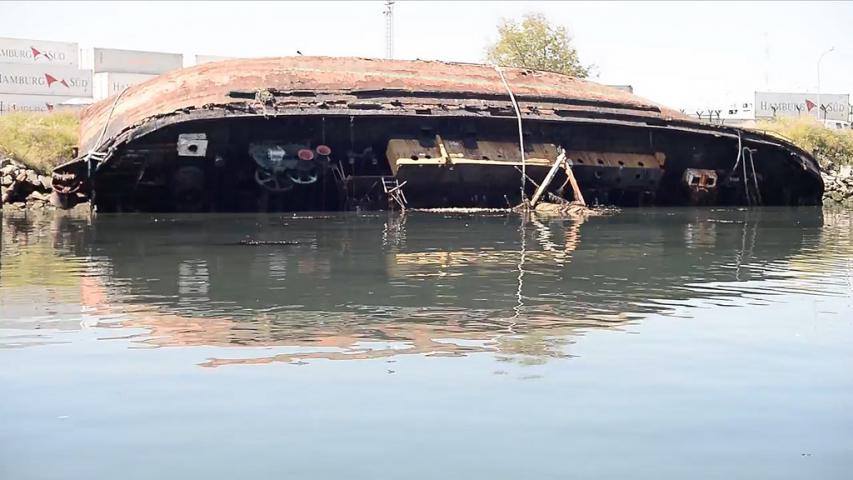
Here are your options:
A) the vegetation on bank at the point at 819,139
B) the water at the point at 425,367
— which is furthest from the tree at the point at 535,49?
the water at the point at 425,367

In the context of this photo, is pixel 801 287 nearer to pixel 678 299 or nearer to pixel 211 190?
pixel 678 299

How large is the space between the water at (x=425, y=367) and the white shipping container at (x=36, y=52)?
221 ft

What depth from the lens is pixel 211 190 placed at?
24328 mm

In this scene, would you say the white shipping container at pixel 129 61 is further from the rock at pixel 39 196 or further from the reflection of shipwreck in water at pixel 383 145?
the rock at pixel 39 196

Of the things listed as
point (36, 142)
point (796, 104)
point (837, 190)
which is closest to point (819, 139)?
point (837, 190)

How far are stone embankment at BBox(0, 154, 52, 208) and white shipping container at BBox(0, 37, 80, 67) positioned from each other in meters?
49.5

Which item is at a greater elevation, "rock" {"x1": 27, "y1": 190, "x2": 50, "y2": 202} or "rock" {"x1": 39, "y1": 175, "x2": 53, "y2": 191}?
"rock" {"x1": 39, "y1": 175, "x2": 53, "y2": 191}

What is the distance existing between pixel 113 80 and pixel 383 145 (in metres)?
51.0

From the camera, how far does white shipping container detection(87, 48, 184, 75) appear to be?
245 ft

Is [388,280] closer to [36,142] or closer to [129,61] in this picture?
[36,142]

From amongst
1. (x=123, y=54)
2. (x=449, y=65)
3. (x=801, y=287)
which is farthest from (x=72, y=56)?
(x=801, y=287)

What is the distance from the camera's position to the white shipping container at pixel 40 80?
240ft

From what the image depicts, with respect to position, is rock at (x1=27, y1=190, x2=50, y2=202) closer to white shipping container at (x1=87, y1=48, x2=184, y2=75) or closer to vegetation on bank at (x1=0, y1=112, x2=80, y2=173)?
vegetation on bank at (x1=0, y1=112, x2=80, y2=173)

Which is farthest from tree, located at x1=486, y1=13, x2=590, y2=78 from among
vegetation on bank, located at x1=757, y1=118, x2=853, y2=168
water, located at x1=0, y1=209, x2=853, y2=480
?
water, located at x1=0, y1=209, x2=853, y2=480
